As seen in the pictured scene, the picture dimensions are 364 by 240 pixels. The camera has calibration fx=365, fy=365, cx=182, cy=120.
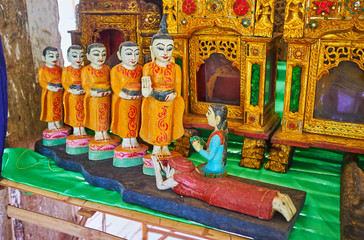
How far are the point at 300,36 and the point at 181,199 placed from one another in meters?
1.61

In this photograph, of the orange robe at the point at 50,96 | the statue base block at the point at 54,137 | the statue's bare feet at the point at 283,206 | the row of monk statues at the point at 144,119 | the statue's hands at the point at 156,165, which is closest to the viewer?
the statue's bare feet at the point at 283,206

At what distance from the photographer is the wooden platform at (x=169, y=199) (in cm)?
229

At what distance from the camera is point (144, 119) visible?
9.55 ft

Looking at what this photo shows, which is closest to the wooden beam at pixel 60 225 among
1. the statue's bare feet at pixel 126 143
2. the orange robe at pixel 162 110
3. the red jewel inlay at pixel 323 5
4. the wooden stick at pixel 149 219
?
the wooden stick at pixel 149 219

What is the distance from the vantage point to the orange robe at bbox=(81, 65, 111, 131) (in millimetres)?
A: 3137

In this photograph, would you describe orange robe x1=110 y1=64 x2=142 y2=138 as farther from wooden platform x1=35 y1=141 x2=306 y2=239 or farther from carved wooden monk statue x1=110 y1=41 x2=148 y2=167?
wooden platform x1=35 y1=141 x2=306 y2=239

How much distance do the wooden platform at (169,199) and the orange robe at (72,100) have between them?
0.34m

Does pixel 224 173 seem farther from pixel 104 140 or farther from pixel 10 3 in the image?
pixel 10 3

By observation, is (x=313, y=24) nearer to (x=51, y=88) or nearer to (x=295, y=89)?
(x=295, y=89)

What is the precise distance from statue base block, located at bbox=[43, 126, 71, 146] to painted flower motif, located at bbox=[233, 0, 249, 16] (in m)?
2.02

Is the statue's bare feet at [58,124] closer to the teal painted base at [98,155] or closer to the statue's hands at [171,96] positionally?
the teal painted base at [98,155]

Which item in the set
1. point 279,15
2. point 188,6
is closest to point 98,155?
point 188,6

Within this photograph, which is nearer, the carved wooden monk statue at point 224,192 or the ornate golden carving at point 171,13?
the carved wooden monk statue at point 224,192

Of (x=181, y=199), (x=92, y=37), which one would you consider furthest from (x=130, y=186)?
(x=92, y=37)
